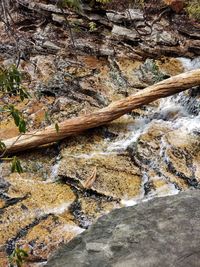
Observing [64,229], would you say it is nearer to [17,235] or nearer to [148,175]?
[17,235]

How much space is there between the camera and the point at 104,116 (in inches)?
236

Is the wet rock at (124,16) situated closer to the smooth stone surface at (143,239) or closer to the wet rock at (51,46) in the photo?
the wet rock at (51,46)

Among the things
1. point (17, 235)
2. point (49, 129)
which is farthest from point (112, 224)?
point (49, 129)

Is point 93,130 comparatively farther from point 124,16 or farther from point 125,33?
point 124,16

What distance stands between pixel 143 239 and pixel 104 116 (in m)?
3.11

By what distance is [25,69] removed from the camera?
→ 8164 millimetres

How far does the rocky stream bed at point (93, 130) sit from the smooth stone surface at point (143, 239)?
1026 mm

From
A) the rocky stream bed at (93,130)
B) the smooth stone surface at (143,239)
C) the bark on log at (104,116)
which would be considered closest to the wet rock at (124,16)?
the rocky stream bed at (93,130)

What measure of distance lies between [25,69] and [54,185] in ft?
12.2

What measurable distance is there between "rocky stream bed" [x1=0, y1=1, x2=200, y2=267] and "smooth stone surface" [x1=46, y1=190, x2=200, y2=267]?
3.36 ft

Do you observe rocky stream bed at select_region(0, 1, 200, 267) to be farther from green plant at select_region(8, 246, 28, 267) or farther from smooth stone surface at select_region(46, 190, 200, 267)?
smooth stone surface at select_region(46, 190, 200, 267)

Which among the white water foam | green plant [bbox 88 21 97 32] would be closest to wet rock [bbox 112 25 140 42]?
green plant [bbox 88 21 97 32]

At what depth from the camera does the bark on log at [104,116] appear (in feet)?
18.6

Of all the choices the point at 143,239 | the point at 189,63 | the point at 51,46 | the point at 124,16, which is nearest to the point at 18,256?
the point at 143,239
